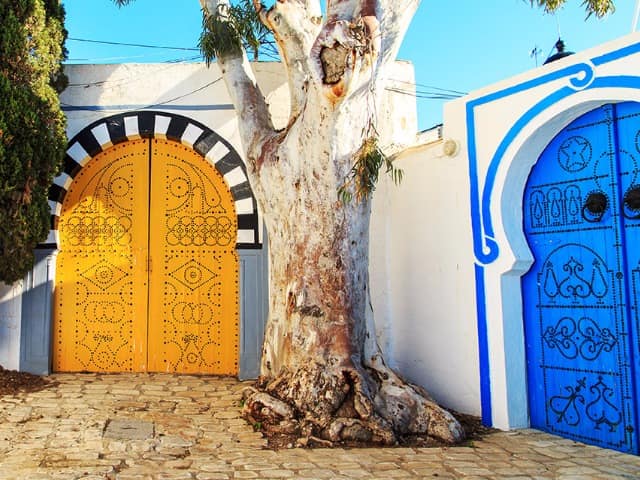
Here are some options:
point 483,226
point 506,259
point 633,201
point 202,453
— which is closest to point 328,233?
point 483,226

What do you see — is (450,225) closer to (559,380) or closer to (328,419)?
(559,380)

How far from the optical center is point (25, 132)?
21.4 ft

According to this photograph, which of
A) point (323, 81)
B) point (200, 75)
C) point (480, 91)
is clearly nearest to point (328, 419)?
point (323, 81)

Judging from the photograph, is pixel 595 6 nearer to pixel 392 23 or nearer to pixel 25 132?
pixel 392 23

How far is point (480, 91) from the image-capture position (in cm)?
591

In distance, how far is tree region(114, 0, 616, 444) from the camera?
507 cm

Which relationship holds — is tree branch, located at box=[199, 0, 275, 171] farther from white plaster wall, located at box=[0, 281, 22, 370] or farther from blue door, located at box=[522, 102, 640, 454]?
white plaster wall, located at box=[0, 281, 22, 370]

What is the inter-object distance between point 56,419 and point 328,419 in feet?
7.74

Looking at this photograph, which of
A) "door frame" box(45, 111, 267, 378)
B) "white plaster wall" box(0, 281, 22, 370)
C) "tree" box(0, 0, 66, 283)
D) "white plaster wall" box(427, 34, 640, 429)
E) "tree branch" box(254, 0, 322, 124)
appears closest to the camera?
"white plaster wall" box(427, 34, 640, 429)

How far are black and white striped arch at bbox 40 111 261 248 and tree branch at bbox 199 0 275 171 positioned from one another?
1348 mm

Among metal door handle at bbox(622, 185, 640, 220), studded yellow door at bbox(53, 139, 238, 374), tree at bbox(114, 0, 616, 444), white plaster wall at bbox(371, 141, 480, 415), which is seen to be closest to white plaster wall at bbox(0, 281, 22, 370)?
studded yellow door at bbox(53, 139, 238, 374)

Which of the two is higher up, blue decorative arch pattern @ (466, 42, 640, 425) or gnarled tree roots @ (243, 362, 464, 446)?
blue decorative arch pattern @ (466, 42, 640, 425)

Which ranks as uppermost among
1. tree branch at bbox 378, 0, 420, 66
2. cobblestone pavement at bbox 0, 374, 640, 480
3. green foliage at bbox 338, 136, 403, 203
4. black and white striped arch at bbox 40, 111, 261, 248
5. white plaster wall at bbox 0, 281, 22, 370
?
tree branch at bbox 378, 0, 420, 66

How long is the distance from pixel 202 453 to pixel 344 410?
4.01ft
